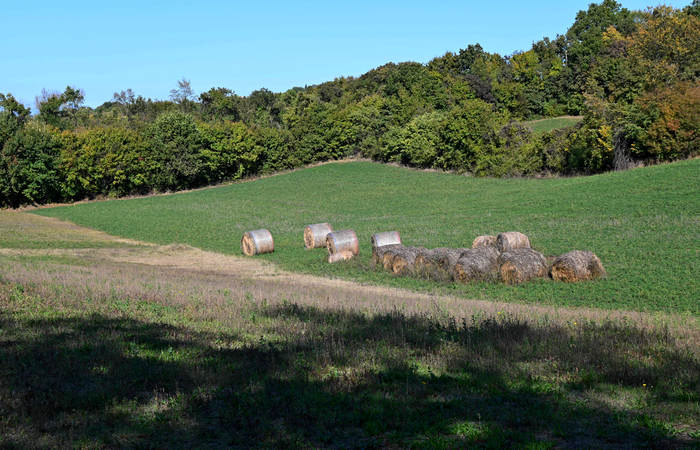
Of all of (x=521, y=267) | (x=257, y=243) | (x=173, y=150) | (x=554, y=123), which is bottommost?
(x=521, y=267)

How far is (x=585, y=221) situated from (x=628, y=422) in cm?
2813

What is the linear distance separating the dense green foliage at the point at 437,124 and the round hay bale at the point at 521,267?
35821 mm

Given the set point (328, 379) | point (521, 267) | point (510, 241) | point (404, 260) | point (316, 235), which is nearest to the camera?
point (328, 379)

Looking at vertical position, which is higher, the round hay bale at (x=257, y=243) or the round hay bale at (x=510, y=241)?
the round hay bale at (x=257, y=243)

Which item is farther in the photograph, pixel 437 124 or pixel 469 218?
pixel 437 124

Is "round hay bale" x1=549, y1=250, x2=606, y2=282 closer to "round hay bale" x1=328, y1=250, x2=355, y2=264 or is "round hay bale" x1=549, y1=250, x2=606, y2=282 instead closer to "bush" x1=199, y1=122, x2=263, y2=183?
"round hay bale" x1=328, y1=250, x2=355, y2=264

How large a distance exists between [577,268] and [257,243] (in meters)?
16.5

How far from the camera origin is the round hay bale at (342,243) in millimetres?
26156

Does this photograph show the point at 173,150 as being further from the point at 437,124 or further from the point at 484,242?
the point at 484,242

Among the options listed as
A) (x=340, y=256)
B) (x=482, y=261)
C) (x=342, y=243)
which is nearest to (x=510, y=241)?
(x=482, y=261)

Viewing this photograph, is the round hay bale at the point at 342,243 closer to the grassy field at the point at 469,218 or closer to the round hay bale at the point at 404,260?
the grassy field at the point at 469,218

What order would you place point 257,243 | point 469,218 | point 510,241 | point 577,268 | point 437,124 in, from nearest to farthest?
point 577,268, point 510,241, point 257,243, point 469,218, point 437,124

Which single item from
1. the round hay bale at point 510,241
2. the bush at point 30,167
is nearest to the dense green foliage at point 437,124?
the bush at point 30,167

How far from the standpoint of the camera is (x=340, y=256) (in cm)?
2625
